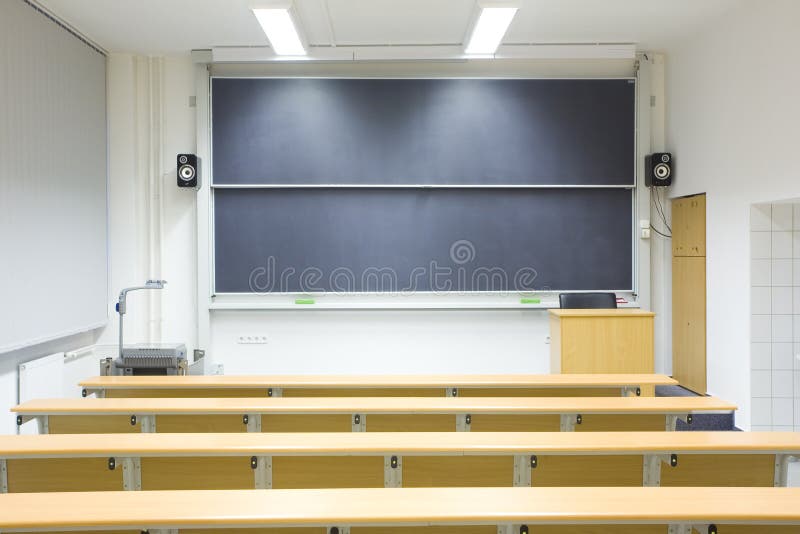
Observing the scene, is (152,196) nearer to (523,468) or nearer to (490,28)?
(490,28)

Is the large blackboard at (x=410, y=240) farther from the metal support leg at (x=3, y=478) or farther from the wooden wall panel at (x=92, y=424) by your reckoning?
the metal support leg at (x=3, y=478)

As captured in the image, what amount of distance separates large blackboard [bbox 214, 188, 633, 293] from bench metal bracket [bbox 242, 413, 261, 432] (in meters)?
3.08

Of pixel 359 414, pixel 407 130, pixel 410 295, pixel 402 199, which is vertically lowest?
pixel 359 414

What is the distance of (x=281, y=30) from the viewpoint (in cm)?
481

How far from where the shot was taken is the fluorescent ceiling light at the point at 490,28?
4371mm

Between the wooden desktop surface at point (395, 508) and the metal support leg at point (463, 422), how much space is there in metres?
1.01

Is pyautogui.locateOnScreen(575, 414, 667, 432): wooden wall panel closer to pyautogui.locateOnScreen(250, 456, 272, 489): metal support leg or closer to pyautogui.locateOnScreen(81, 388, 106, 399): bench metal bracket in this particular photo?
pyautogui.locateOnScreen(250, 456, 272, 489): metal support leg

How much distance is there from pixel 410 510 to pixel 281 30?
14.0 ft

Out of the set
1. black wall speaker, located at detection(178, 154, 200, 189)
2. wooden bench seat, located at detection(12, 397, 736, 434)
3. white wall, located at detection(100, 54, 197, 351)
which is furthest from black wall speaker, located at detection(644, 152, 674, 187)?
white wall, located at detection(100, 54, 197, 351)

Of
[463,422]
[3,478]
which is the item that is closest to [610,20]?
[463,422]

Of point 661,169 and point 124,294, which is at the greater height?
point 661,169

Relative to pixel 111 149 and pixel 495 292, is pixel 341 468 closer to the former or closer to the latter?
pixel 495 292

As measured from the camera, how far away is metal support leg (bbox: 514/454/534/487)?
2156 mm

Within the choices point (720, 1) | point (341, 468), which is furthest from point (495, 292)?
point (341, 468)
